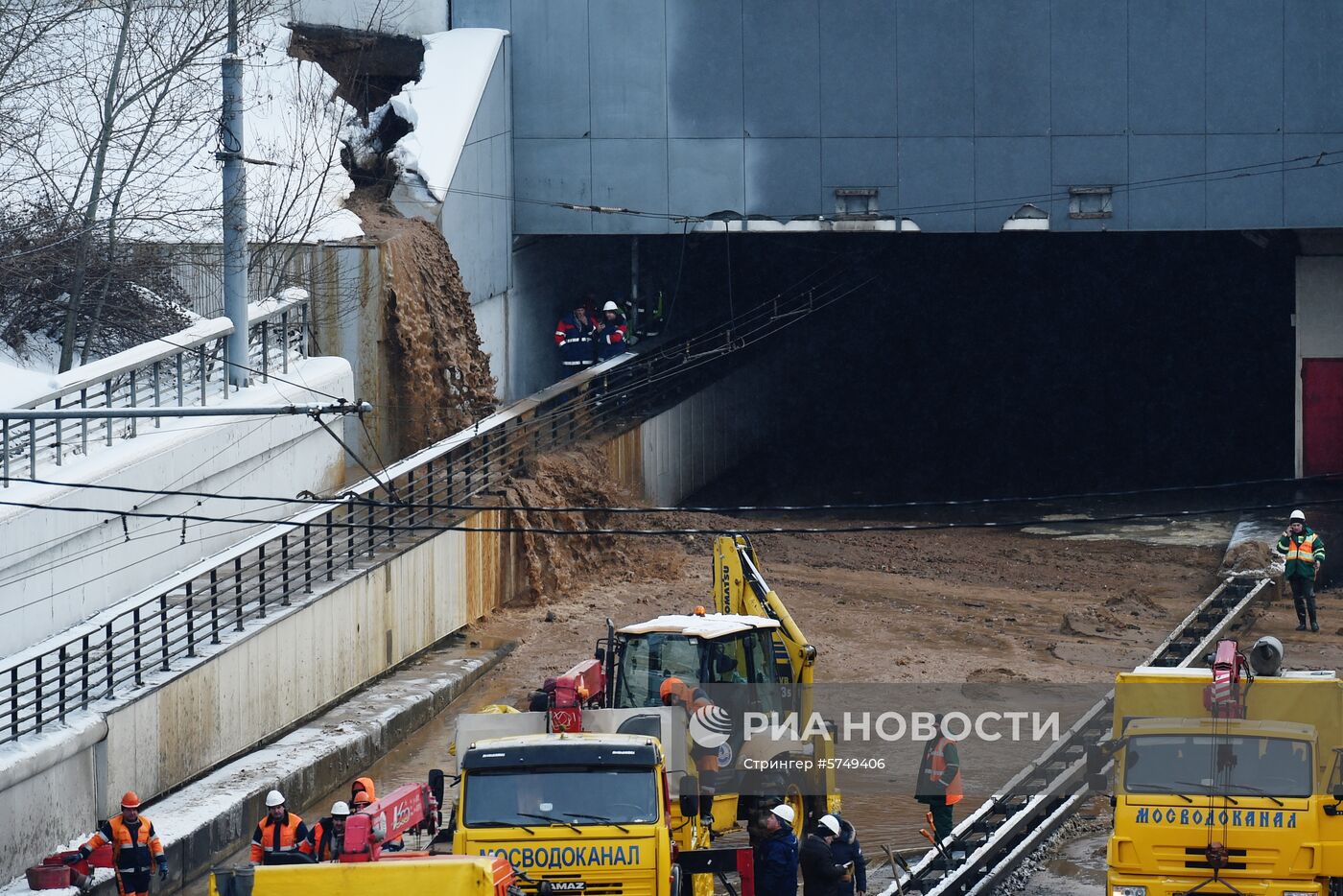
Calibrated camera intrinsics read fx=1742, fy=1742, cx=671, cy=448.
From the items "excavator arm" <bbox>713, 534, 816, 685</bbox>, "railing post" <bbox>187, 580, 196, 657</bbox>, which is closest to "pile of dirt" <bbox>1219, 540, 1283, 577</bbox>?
"excavator arm" <bbox>713, 534, 816, 685</bbox>

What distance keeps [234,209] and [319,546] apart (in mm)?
4973

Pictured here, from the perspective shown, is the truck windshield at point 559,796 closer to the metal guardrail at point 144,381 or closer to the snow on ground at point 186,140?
the metal guardrail at point 144,381

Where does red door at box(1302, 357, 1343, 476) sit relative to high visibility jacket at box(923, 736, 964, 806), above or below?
above

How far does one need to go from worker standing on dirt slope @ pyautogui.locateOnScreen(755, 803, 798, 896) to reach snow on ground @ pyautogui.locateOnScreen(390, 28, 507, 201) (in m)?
22.0

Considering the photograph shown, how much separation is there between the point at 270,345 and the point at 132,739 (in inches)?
480

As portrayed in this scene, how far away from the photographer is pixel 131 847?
15461mm

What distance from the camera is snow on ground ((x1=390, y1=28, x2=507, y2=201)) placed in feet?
111

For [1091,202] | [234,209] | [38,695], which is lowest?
[38,695]

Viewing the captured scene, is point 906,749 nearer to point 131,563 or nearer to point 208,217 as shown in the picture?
point 131,563

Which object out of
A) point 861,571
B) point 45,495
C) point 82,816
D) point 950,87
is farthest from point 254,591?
point 950,87

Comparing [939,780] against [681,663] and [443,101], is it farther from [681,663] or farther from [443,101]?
[443,101]

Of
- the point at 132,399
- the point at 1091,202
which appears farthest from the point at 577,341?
the point at 132,399

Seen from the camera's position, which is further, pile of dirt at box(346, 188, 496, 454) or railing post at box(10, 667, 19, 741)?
pile of dirt at box(346, 188, 496, 454)

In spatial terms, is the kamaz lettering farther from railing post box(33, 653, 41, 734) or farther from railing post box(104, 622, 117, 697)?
railing post box(104, 622, 117, 697)
